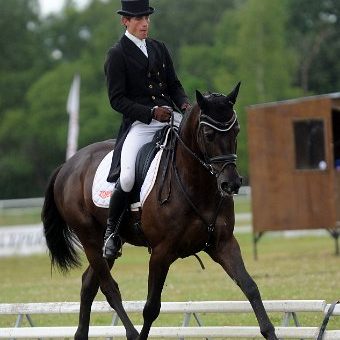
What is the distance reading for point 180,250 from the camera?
930cm

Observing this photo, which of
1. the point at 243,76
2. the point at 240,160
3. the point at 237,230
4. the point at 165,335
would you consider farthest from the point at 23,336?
the point at 243,76

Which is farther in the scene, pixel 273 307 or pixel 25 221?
pixel 25 221

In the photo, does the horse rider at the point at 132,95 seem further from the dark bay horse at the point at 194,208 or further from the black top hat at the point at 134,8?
the dark bay horse at the point at 194,208

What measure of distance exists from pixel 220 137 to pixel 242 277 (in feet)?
3.72

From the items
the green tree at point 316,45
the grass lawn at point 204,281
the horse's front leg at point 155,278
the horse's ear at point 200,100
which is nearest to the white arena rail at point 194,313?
the horse's front leg at point 155,278

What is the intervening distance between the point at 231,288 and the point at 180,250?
7005mm

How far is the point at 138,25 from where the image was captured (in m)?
9.95

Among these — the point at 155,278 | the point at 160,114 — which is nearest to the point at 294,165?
the point at 160,114

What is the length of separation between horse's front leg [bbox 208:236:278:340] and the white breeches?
978 mm

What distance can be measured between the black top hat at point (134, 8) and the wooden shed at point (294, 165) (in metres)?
13.6

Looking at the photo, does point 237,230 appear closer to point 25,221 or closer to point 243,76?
point 25,221

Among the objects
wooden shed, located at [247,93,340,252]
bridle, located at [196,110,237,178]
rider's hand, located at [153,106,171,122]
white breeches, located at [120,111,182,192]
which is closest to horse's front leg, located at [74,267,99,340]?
white breeches, located at [120,111,182,192]

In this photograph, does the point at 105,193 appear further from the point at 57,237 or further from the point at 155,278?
the point at 57,237

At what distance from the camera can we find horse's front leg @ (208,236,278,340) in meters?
8.75
